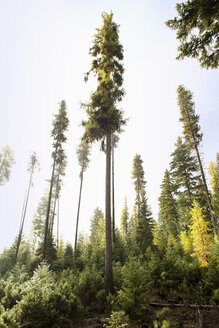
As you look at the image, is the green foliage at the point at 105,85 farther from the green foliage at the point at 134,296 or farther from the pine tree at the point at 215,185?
the pine tree at the point at 215,185

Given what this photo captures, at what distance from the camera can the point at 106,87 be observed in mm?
12234

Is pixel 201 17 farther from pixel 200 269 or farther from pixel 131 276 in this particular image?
pixel 200 269

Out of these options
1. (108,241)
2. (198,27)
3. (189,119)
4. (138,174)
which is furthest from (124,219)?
(198,27)

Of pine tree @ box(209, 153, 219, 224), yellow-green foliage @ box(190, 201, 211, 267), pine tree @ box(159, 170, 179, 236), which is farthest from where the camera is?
pine tree @ box(159, 170, 179, 236)

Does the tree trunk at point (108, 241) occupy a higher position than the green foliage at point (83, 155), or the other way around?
the green foliage at point (83, 155)

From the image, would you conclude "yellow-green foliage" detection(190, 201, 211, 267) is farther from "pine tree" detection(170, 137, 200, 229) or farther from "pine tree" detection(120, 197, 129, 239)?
"pine tree" detection(120, 197, 129, 239)

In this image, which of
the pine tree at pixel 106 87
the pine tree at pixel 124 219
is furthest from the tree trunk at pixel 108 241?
the pine tree at pixel 124 219

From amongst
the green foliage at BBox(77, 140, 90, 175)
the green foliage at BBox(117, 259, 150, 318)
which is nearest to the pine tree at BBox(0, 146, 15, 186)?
the green foliage at BBox(77, 140, 90, 175)

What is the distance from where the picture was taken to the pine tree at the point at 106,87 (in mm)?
11852

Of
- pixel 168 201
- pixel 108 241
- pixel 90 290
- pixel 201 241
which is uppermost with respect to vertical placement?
pixel 168 201

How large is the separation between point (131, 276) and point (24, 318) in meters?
4.11

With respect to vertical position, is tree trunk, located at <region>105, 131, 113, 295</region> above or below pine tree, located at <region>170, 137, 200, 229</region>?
below

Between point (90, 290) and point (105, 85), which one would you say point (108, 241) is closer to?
point (90, 290)

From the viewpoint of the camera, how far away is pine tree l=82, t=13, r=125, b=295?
11852 millimetres
